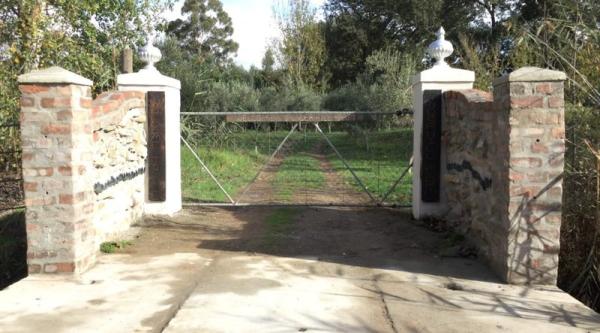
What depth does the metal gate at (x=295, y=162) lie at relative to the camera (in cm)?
830

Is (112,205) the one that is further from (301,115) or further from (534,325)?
(534,325)

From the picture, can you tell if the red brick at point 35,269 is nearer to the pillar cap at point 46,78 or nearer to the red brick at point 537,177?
the pillar cap at point 46,78

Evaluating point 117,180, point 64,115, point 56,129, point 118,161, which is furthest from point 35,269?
point 118,161

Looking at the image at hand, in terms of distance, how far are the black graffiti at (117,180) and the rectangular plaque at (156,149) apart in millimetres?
167

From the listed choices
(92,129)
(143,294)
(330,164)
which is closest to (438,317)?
(143,294)

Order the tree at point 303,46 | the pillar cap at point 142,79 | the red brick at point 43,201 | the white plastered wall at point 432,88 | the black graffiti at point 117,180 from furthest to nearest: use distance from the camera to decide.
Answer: the tree at point 303,46, the pillar cap at point 142,79, the white plastered wall at point 432,88, the black graffiti at point 117,180, the red brick at point 43,201

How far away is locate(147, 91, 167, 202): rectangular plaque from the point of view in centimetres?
712

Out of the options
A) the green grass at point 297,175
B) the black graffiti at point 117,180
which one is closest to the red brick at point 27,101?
the black graffiti at point 117,180

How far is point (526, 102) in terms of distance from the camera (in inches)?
175

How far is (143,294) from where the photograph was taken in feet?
14.1

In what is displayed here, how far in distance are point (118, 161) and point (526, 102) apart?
4.26 meters

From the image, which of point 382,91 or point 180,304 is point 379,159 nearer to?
point 382,91

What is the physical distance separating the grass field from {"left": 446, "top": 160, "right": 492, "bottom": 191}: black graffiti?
2.26 metres

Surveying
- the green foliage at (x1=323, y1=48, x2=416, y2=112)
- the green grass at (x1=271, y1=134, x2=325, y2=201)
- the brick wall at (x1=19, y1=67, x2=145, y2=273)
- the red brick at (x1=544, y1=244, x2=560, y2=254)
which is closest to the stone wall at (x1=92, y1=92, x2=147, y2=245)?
the brick wall at (x1=19, y1=67, x2=145, y2=273)
